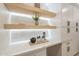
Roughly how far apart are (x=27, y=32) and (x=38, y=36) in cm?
14

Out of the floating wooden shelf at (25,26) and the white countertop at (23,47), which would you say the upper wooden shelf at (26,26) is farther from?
the white countertop at (23,47)

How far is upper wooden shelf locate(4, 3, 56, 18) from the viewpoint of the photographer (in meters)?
1.00

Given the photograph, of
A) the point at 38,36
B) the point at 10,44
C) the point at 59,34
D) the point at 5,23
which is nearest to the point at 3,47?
the point at 10,44

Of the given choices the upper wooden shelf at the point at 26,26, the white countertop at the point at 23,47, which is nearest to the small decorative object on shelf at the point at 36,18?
the upper wooden shelf at the point at 26,26

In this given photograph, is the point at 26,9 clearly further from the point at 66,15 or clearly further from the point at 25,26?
the point at 66,15

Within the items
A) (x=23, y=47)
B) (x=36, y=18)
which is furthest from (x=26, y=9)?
(x=23, y=47)

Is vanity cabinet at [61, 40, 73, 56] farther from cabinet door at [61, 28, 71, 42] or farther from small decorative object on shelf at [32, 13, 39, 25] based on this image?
small decorative object on shelf at [32, 13, 39, 25]

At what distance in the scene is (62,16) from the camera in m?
→ 1.13

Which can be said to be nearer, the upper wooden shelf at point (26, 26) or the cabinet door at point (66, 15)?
the upper wooden shelf at point (26, 26)

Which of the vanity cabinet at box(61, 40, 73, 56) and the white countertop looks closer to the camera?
the white countertop

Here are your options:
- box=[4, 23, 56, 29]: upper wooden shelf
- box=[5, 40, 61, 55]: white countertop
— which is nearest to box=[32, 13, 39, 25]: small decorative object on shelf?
box=[4, 23, 56, 29]: upper wooden shelf

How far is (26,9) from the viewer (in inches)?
43.4

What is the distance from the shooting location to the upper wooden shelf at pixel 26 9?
1002mm

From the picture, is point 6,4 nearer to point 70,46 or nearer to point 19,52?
point 19,52
